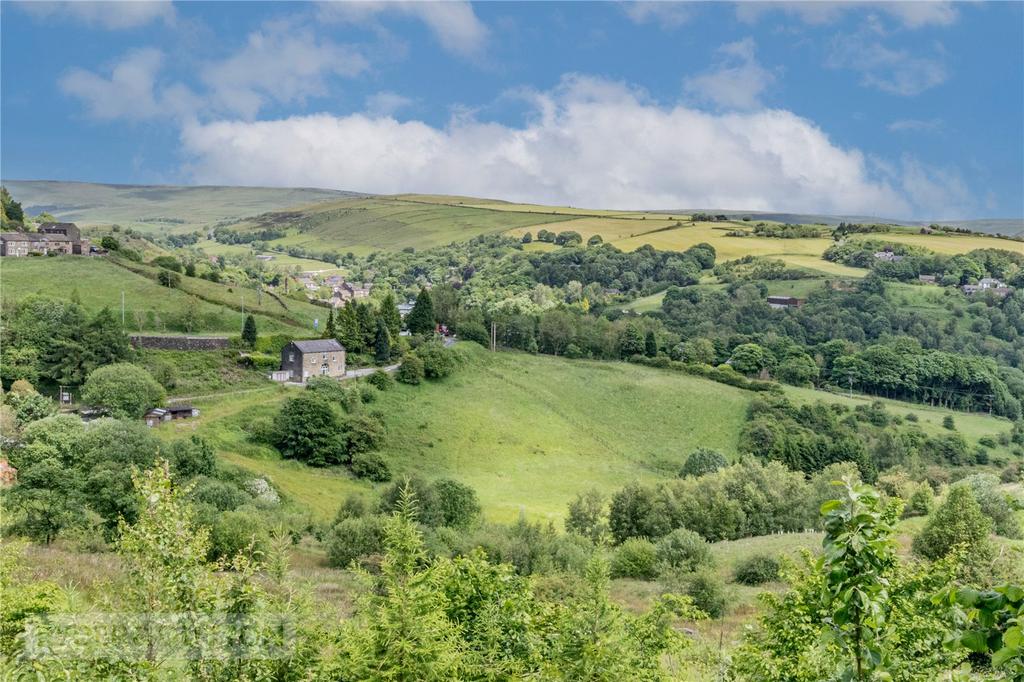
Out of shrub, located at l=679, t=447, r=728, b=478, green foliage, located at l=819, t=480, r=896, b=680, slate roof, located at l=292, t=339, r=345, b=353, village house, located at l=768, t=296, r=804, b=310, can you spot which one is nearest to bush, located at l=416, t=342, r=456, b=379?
slate roof, located at l=292, t=339, r=345, b=353

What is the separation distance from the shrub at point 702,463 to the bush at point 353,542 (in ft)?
111

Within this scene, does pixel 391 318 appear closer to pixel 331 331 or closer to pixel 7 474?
pixel 331 331

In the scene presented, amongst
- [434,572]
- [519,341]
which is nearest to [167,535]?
[434,572]

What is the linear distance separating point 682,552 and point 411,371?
40728 mm

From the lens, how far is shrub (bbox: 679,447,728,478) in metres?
57.7

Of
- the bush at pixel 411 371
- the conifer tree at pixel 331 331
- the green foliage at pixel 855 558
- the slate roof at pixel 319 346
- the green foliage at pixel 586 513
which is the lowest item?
the green foliage at pixel 586 513

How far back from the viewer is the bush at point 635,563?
33.5 m

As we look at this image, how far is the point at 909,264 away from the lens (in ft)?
461

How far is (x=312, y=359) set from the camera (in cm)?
6706

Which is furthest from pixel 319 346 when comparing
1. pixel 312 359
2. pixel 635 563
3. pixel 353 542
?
pixel 635 563

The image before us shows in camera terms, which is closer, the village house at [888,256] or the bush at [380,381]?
the bush at [380,381]

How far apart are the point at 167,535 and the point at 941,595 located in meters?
7.70

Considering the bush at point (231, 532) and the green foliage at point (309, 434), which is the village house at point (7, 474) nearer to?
the bush at point (231, 532)

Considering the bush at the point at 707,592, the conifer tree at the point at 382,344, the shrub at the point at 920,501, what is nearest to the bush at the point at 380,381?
the conifer tree at the point at 382,344
